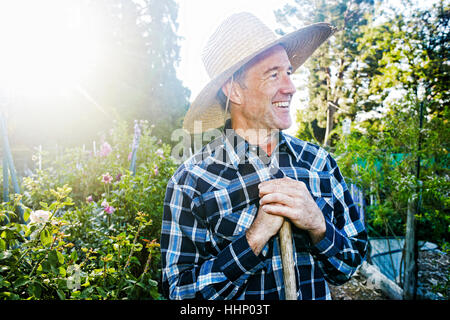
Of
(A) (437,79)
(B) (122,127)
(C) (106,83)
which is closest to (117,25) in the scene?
(C) (106,83)

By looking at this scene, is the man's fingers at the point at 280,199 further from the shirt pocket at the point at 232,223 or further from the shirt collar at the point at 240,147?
the shirt collar at the point at 240,147

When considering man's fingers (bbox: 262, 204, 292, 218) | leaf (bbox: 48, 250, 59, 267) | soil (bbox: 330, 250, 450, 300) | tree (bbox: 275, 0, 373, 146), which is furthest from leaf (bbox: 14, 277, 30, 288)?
tree (bbox: 275, 0, 373, 146)

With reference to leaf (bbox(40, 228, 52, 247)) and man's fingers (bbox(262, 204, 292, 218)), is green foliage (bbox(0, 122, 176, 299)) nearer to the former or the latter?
leaf (bbox(40, 228, 52, 247))

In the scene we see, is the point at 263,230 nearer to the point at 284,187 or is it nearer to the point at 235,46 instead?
the point at 284,187

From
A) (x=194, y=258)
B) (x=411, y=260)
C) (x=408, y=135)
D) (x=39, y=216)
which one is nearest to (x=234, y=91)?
(x=194, y=258)

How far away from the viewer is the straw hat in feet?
4.71

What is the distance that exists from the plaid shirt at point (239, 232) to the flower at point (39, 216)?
61 centimetres

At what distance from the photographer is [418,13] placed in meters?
4.55

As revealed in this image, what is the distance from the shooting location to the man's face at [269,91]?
1419 mm

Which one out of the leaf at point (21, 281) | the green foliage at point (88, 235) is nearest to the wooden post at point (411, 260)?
the green foliage at point (88, 235)

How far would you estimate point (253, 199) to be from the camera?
1312 millimetres

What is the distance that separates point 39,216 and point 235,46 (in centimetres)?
142
